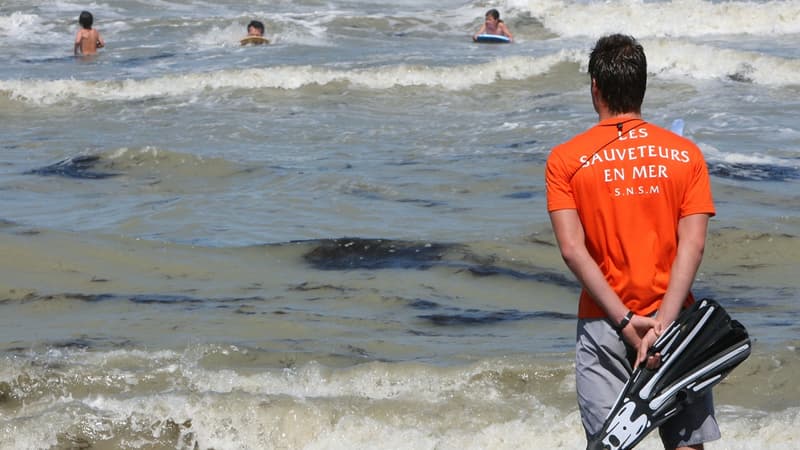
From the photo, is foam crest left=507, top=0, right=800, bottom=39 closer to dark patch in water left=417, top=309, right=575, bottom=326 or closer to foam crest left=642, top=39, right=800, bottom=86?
foam crest left=642, top=39, right=800, bottom=86

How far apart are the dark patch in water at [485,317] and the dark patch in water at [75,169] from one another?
5545mm

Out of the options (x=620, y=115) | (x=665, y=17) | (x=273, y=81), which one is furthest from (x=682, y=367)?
(x=665, y=17)

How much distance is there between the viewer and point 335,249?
873 cm

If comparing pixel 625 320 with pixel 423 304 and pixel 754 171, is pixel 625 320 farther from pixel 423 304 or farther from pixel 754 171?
pixel 754 171

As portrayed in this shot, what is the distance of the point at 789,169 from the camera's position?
11258 mm

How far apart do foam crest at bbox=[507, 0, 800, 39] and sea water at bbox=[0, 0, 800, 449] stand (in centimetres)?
667

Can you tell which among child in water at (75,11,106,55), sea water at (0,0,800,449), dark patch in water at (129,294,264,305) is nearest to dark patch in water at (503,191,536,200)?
sea water at (0,0,800,449)

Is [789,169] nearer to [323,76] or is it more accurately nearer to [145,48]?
[323,76]

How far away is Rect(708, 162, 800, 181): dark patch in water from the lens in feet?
35.8

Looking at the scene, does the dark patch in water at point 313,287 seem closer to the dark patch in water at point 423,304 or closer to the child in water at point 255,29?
the dark patch in water at point 423,304

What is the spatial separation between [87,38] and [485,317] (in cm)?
1631

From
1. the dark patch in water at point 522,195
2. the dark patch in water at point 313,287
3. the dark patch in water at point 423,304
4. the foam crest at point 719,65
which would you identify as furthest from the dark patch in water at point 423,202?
the foam crest at point 719,65

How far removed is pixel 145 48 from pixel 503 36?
7.01m

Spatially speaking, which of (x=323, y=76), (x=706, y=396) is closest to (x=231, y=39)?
(x=323, y=76)
